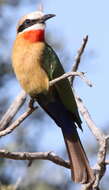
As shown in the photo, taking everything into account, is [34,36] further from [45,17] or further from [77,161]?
[77,161]

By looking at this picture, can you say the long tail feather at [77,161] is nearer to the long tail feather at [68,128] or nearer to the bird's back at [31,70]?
the long tail feather at [68,128]

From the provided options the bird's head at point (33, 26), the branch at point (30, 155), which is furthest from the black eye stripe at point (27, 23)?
the branch at point (30, 155)

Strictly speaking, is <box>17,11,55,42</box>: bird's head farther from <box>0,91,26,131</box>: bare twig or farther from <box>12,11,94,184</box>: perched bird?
<box>0,91,26,131</box>: bare twig

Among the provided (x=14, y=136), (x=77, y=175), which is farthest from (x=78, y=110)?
(x=14, y=136)

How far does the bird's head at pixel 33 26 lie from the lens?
3.16m

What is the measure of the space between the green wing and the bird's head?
0.09 m

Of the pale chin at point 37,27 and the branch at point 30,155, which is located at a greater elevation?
the pale chin at point 37,27

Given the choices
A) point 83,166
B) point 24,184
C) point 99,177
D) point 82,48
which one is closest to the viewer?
point 99,177

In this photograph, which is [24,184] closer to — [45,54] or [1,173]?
[1,173]

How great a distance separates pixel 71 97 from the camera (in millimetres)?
3045

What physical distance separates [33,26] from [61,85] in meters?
0.34

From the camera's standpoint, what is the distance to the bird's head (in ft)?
10.4

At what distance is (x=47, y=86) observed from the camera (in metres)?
3.04

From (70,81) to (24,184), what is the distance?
7.65ft
